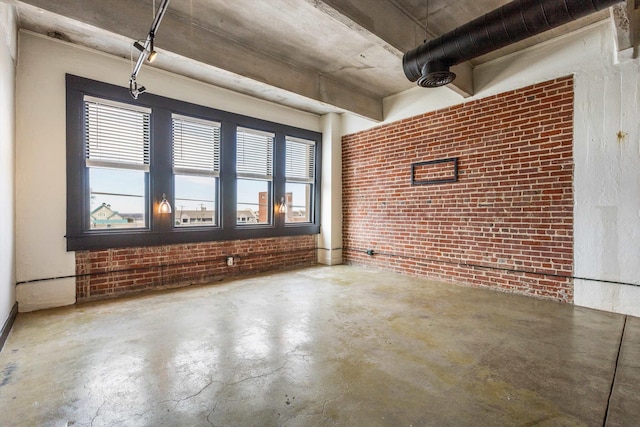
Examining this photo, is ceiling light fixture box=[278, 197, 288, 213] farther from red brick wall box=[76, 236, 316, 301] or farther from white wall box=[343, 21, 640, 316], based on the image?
white wall box=[343, 21, 640, 316]

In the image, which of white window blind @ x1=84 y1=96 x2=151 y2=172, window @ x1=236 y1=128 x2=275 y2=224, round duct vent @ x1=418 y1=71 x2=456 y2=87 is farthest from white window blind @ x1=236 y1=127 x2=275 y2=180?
round duct vent @ x1=418 y1=71 x2=456 y2=87

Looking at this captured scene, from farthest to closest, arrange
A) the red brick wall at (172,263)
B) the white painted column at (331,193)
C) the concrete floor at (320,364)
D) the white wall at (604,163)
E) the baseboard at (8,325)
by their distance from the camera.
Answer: the white painted column at (331,193) → the red brick wall at (172,263) → the white wall at (604,163) → the baseboard at (8,325) → the concrete floor at (320,364)

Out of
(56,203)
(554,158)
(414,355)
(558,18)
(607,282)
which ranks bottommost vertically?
(414,355)

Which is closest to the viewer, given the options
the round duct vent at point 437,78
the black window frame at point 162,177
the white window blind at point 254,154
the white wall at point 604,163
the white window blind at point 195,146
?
the round duct vent at point 437,78

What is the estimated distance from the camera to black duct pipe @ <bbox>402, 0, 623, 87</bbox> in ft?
8.11

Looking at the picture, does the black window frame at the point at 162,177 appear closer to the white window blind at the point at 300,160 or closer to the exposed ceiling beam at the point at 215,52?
the white window blind at the point at 300,160

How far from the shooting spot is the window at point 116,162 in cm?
418

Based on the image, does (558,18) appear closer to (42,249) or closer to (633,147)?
(633,147)

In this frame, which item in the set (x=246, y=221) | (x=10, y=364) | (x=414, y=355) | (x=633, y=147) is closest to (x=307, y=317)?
(x=414, y=355)

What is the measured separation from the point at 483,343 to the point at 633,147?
2899mm

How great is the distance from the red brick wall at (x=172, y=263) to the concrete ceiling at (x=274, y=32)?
2.60 meters

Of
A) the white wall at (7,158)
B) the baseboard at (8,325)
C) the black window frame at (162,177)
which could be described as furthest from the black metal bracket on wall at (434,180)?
the baseboard at (8,325)

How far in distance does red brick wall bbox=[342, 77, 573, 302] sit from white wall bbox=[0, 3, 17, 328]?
529cm

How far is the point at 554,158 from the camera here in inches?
157
